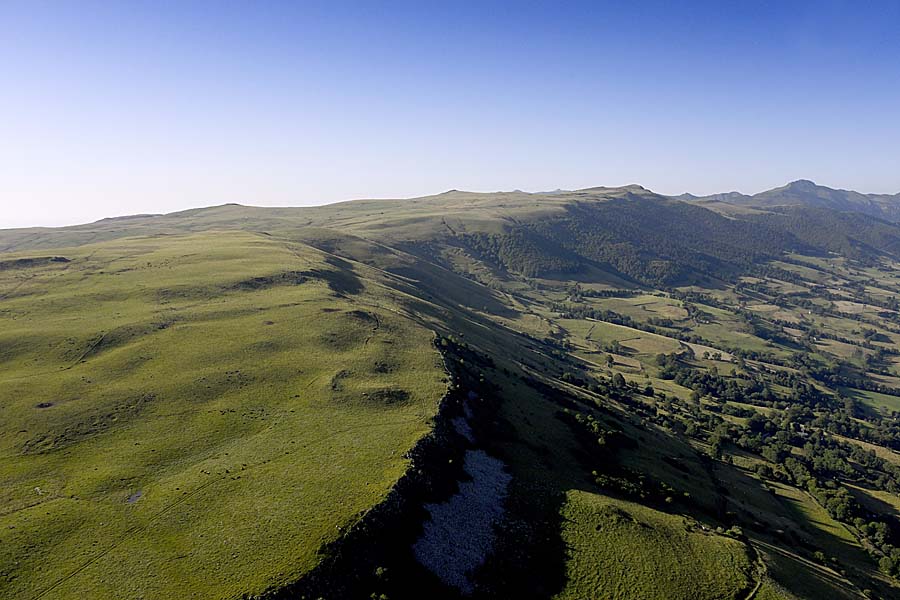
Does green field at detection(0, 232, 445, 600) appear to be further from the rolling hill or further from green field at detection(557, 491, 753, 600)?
green field at detection(557, 491, 753, 600)

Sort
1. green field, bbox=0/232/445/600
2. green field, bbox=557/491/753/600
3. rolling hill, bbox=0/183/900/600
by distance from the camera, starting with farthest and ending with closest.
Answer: green field, bbox=557/491/753/600 → rolling hill, bbox=0/183/900/600 → green field, bbox=0/232/445/600

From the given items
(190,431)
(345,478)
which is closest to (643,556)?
(345,478)

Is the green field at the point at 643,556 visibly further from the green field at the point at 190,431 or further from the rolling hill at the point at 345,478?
the green field at the point at 190,431

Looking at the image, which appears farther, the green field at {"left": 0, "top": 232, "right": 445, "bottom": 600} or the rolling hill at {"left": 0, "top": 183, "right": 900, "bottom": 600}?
the rolling hill at {"left": 0, "top": 183, "right": 900, "bottom": 600}

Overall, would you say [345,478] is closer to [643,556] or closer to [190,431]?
[190,431]

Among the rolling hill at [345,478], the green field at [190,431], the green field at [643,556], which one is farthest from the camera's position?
the green field at [643,556]

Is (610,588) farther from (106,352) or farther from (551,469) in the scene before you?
(106,352)

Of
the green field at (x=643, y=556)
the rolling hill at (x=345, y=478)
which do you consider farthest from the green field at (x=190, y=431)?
the green field at (x=643, y=556)

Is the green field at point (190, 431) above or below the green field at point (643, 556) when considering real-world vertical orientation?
above

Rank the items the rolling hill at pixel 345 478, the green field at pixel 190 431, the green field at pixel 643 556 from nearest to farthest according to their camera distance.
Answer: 1. the green field at pixel 190 431
2. the rolling hill at pixel 345 478
3. the green field at pixel 643 556

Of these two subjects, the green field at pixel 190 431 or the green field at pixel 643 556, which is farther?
the green field at pixel 643 556

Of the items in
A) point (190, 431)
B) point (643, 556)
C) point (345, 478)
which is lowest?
point (643, 556)

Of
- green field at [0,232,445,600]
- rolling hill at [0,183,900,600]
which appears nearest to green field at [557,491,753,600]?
rolling hill at [0,183,900,600]
